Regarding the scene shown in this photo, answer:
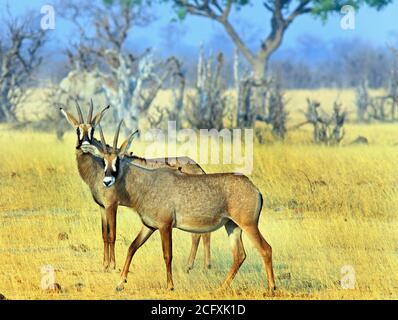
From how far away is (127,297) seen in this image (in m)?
8.07

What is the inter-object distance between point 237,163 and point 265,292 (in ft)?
26.8

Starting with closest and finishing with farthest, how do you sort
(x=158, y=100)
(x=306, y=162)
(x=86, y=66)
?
1. (x=306, y=162)
2. (x=86, y=66)
3. (x=158, y=100)

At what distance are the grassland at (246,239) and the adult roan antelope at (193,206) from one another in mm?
332

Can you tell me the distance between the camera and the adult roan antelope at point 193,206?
26.3 ft

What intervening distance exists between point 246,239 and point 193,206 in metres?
2.54

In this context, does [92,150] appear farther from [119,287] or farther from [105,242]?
[119,287]

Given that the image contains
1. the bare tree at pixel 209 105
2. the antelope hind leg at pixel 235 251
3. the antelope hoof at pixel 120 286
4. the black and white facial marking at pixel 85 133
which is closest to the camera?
the antelope hind leg at pixel 235 251

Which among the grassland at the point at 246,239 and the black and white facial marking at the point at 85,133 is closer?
the grassland at the point at 246,239

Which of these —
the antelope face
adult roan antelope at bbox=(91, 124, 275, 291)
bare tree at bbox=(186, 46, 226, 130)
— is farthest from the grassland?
bare tree at bbox=(186, 46, 226, 130)

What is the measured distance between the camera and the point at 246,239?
10586 mm

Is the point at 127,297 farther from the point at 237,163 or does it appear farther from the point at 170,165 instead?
the point at 237,163

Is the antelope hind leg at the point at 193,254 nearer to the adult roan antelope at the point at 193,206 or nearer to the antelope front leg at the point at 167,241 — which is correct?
the adult roan antelope at the point at 193,206

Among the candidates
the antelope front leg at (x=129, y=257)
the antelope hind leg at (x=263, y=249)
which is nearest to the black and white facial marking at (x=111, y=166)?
the antelope front leg at (x=129, y=257)
